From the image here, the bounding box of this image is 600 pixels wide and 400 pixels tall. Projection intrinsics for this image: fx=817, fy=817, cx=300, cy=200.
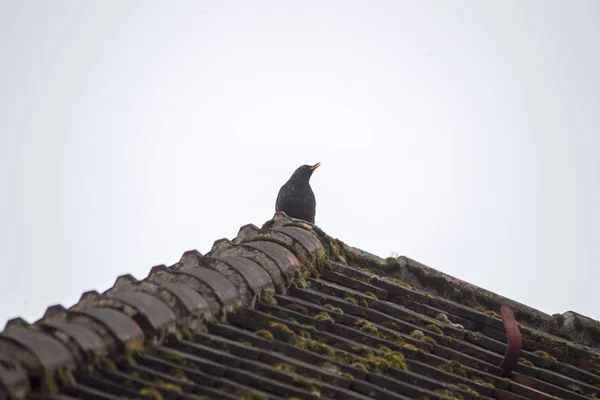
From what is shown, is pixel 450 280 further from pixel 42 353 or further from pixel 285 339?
pixel 42 353

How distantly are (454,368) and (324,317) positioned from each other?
3.01ft

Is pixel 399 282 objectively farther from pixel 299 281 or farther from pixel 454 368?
pixel 454 368

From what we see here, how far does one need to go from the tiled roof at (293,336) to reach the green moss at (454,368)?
0.01 meters

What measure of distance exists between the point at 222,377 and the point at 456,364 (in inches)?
74.9

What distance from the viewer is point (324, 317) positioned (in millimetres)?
5457

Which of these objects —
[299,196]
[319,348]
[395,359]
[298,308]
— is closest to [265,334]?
[319,348]

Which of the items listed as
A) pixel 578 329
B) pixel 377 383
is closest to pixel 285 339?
pixel 377 383

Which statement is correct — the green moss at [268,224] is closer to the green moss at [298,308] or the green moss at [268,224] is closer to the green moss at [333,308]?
the green moss at [333,308]

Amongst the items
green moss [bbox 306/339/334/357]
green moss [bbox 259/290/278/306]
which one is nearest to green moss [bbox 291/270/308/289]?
green moss [bbox 259/290/278/306]

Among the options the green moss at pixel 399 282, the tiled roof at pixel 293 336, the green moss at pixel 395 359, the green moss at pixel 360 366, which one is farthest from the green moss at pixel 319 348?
the green moss at pixel 399 282

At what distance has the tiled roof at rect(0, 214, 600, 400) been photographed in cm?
387

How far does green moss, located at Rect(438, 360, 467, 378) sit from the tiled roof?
0.03 feet

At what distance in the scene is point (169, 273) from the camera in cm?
514

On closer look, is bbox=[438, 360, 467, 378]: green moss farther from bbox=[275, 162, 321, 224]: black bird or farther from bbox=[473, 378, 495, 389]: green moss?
bbox=[275, 162, 321, 224]: black bird
